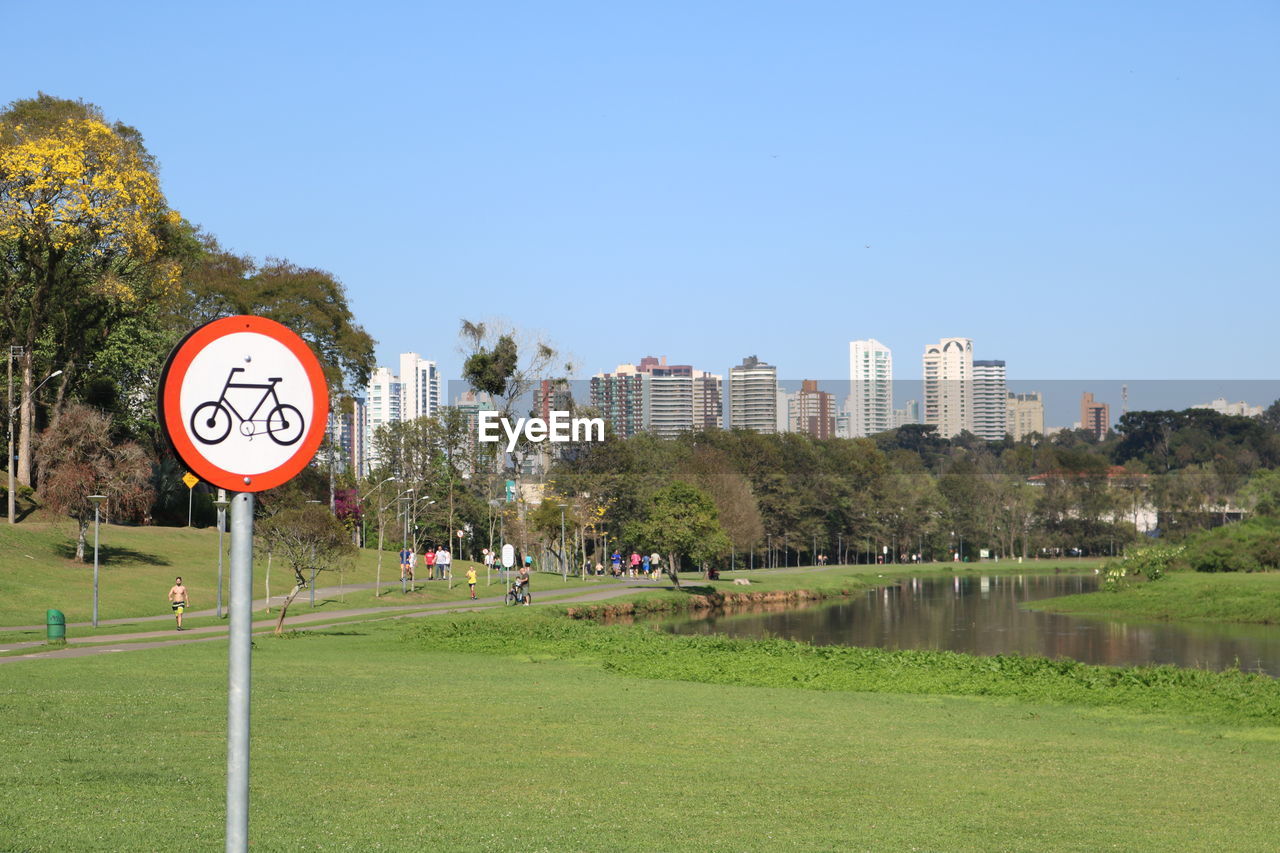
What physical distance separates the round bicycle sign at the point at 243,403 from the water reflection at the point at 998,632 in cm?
3037

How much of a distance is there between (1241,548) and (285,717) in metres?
60.1

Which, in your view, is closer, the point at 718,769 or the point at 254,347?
the point at 254,347

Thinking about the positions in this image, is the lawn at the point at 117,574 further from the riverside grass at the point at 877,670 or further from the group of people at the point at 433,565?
the riverside grass at the point at 877,670

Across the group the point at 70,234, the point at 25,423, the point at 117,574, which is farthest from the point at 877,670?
the point at 25,423

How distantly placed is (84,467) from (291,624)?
642 inches

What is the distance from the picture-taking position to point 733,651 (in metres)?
31.3

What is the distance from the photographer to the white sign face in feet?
13.0

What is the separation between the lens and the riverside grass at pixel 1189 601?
53125mm

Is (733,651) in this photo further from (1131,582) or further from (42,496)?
(1131,582)

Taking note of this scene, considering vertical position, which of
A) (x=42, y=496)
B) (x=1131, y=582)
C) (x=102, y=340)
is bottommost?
(x=1131, y=582)

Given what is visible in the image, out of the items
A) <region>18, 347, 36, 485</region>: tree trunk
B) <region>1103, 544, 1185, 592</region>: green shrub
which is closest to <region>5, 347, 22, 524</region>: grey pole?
<region>18, 347, 36, 485</region>: tree trunk

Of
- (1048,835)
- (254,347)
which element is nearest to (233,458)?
(254,347)

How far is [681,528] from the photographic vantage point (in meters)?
67.9

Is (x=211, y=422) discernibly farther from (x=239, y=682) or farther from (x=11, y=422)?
(x=11, y=422)
